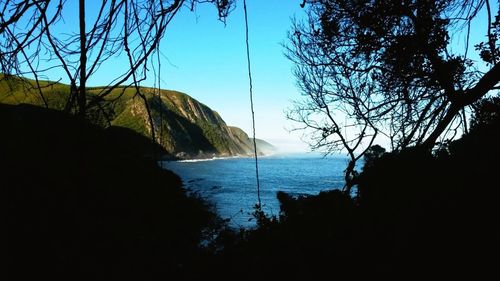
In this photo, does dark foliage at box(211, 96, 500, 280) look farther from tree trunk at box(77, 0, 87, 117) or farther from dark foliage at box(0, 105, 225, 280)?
tree trunk at box(77, 0, 87, 117)

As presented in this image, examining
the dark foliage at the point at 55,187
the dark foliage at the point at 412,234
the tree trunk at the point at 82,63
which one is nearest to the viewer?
the tree trunk at the point at 82,63

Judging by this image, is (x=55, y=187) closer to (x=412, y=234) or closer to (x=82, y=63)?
(x=82, y=63)

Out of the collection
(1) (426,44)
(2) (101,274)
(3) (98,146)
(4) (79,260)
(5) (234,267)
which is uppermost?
(1) (426,44)

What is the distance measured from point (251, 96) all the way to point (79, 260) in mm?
3056

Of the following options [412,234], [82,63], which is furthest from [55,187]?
[412,234]

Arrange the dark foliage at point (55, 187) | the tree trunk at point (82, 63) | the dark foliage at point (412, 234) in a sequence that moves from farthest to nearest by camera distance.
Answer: the dark foliage at point (412, 234) → the dark foliage at point (55, 187) → the tree trunk at point (82, 63)

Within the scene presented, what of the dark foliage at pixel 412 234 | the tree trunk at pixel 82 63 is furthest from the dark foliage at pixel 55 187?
the dark foliage at pixel 412 234

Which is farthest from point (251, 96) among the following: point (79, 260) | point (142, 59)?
point (79, 260)

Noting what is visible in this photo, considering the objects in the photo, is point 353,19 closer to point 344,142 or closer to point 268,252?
point 268,252

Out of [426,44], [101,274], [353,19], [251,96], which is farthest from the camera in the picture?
[353,19]

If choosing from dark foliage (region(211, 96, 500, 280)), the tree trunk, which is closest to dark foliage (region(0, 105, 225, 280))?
the tree trunk

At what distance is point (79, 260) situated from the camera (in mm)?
3357

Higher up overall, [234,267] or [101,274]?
[101,274]

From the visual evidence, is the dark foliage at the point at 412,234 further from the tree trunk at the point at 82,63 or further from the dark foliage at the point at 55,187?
the tree trunk at the point at 82,63
